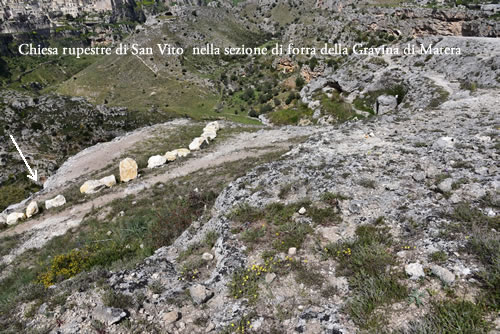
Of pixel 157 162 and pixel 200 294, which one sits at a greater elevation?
pixel 200 294

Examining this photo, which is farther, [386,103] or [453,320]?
[386,103]

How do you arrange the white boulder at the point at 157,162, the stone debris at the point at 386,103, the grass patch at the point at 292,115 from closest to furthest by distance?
the white boulder at the point at 157,162, the stone debris at the point at 386,103, the grass patch at the point at 292,115

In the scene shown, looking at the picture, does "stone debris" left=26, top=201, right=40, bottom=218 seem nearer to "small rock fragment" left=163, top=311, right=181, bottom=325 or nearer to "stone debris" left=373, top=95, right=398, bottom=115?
"small rock fragment" left=163, top=311, right=181, bottom=325

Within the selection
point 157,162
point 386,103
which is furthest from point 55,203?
point 386,103

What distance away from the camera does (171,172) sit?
84.5 feet

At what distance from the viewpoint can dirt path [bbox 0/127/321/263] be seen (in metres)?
18.9

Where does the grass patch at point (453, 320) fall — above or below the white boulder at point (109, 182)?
above

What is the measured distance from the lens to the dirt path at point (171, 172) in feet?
62.0

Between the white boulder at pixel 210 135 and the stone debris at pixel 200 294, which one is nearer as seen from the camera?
the stone debris at pixel 200 294

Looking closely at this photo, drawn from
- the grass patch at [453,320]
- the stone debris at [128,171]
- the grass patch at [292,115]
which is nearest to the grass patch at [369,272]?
the grass patch at [453,320]

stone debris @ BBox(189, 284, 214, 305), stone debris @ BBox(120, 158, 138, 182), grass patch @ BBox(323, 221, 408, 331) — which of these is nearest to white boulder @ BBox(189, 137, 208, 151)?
stone debris @ BBox(120, 158, 138, 182)

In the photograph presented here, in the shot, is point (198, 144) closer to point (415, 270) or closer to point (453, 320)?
point (415, 270)

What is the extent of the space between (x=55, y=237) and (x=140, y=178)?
895 centimetres

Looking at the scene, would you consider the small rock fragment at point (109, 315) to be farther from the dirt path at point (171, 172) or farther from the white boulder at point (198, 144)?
the white boulder at point (198, 144)
